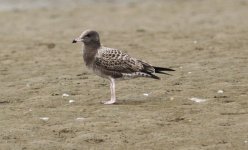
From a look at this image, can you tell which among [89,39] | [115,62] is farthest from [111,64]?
[89,39]

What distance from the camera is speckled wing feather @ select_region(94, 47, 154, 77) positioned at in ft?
37.8

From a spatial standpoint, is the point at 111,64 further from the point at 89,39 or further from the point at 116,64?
the point at 89,39

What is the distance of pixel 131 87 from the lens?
1252 centimetres

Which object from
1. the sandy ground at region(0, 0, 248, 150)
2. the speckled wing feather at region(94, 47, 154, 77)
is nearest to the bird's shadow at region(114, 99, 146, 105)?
the sandy ground at region(0, 0, 248, 150)

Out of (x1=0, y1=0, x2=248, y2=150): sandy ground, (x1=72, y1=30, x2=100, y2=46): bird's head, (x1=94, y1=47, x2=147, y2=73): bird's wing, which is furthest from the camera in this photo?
(x1=72, y1=30, x2=100, y2=46): bird's head

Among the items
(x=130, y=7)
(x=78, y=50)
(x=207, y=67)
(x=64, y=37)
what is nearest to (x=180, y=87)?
(x=207, y=67)

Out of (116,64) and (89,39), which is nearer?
(116,64)

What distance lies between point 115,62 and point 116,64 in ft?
0.11

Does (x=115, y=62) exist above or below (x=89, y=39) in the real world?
below

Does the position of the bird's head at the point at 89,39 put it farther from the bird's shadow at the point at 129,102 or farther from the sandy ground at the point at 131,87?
the bird's shadow at the point at 129,102

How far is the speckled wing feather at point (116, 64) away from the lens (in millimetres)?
11508

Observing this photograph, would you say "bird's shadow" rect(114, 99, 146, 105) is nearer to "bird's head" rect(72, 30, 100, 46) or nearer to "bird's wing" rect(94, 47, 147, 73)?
"bird's wing" rect(94, 47, 147, 73)

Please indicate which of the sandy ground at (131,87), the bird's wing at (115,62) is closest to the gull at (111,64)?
the bird's wing at (115,62)

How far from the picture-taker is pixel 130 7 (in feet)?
80.0
